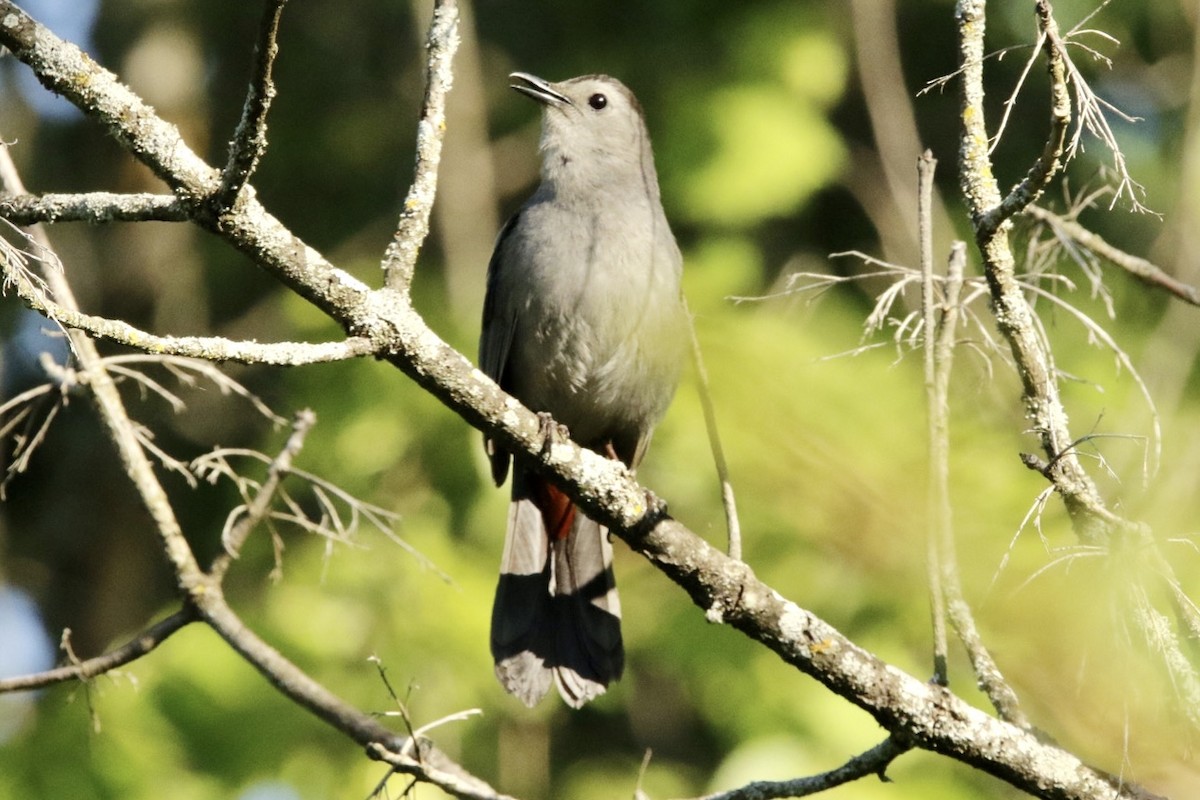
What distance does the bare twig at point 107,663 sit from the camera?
314cm

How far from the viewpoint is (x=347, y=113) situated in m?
7.48

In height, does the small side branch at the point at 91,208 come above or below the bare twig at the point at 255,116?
below

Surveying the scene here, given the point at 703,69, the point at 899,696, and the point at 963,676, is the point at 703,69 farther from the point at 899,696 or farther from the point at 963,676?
the point at 899,696

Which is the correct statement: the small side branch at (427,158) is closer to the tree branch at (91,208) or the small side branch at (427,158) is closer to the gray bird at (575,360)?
the tree branch at (91,208)

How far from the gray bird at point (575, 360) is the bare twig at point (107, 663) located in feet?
4.62

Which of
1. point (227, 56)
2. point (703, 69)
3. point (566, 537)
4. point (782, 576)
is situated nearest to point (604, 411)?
point (566, 537)

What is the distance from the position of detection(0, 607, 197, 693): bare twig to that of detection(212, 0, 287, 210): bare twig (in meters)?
1.16

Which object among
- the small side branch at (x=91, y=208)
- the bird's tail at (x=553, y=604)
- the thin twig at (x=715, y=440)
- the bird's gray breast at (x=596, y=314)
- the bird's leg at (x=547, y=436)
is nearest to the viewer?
the small side branch at (x=91, y=208)

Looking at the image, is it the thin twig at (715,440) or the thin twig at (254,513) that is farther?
the thin twig at (254,513)

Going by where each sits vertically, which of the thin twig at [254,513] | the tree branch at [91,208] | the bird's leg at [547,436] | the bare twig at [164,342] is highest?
the tree branch at [91,208]

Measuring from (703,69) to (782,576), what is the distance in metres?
2.69

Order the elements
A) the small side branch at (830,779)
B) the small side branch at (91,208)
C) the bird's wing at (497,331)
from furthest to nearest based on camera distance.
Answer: the bird's wing at (497,331), the small side branch at (830,779), the small side branch at (91,208)

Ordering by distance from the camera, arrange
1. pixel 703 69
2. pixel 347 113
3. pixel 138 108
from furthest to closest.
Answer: pixel 347 113, pixel 703 69, pixel 138 108

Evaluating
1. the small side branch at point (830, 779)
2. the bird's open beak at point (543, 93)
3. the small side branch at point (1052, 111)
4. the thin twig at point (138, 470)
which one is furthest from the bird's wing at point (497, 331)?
the small side branch at point (1052, 111)
